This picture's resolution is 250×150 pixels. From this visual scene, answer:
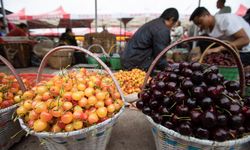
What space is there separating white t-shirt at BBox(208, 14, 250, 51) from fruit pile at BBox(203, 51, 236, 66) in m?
0.35

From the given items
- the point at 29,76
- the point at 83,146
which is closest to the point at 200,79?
the point at 83,146

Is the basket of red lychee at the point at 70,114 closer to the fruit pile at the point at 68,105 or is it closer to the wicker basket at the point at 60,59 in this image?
the fruit pile at the point at 68,105

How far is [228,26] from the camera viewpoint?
95.0 inches

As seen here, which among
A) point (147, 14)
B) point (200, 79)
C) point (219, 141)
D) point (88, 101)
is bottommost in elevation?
point (219, 141)

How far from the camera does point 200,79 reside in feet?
2.94

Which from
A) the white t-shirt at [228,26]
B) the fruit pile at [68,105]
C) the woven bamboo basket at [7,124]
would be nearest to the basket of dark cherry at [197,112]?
the fruit pile at [68,105]

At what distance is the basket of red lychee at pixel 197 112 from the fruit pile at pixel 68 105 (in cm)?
24

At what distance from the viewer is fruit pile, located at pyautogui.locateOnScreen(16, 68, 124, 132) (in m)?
0.84

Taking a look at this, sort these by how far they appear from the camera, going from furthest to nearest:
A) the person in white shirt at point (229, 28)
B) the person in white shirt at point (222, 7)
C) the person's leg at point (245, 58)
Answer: the person in white shirt at point (222, 7), the person's leg at point (245, 58), the person in white shirt at point (229, 28)

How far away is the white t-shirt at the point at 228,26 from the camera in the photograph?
7.80 feet

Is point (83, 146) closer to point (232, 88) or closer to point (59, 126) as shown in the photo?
point (59, 126)

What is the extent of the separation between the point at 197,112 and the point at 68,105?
24.5 inches

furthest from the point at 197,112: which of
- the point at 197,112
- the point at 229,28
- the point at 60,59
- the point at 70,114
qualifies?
the point at 60,59

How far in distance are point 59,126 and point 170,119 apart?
544 mm
